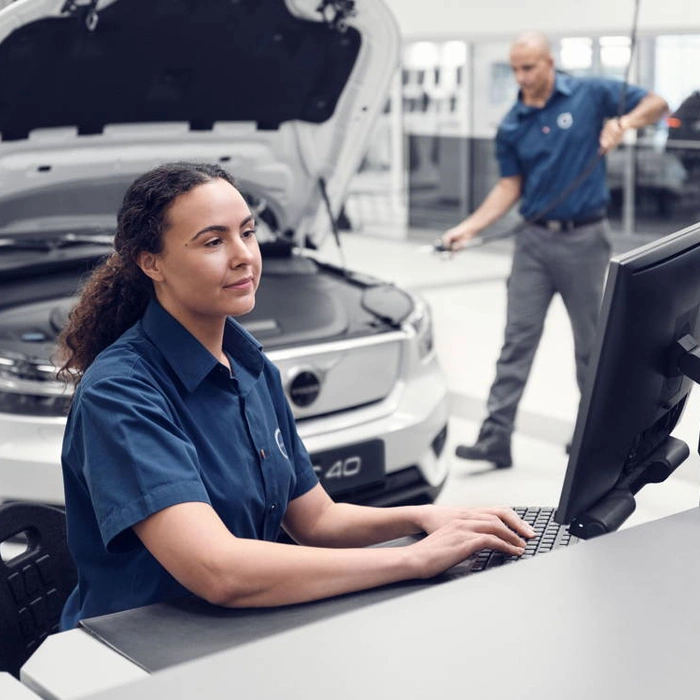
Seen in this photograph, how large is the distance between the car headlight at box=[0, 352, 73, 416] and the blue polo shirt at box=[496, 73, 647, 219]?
Result: 2065 mm

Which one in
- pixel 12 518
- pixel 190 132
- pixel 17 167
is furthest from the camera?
pixel 190 132

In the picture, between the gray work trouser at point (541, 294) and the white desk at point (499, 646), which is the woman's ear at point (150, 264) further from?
the gray work trouser at point (541, 294)

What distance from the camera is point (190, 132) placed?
3.33m

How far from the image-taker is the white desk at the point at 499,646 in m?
1.18

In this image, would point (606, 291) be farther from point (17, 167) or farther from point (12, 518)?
point (17, 167)

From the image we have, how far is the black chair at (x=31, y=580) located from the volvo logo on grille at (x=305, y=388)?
1244mm

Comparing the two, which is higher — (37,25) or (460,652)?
(37,25)

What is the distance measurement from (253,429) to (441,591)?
0.46 meters

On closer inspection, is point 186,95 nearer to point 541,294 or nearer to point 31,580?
point 541,294

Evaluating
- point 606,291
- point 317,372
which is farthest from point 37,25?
point 606,291

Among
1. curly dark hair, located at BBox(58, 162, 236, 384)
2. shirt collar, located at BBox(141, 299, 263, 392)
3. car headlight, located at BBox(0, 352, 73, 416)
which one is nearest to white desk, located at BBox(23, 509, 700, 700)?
shirt collar, located at BBox(141, 299, 263, 392)

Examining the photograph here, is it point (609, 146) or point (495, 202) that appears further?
point (495, 202)

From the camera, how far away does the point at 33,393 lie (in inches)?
111

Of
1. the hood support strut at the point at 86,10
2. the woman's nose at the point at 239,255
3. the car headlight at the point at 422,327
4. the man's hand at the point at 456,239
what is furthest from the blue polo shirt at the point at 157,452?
the man's hand at the point at 456,239
